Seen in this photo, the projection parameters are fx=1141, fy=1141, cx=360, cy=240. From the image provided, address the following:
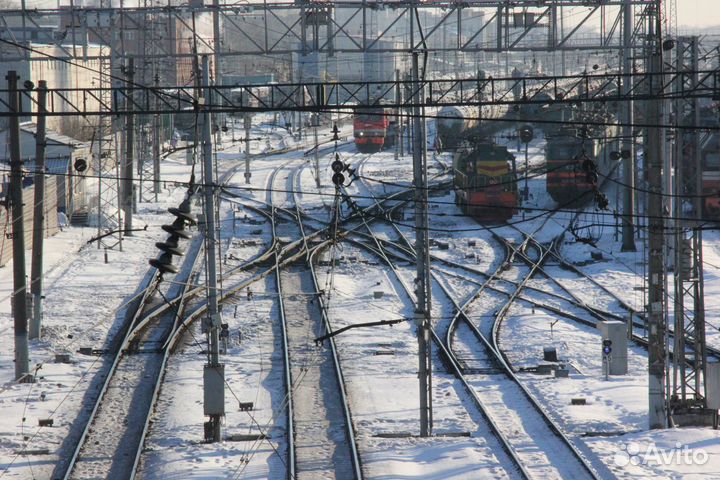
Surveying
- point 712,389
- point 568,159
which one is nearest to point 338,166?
point 712,389

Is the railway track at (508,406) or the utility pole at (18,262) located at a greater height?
the utility pole at (18,262)

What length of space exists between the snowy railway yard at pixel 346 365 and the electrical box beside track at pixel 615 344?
0.26m

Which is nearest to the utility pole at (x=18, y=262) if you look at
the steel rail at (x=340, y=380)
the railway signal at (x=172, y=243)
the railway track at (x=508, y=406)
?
the steel rail at (x=340, y=380)

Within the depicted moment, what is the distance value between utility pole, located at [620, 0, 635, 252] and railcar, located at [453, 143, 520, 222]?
4921 millimetres

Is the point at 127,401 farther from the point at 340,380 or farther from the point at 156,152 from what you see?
the point at 156,152

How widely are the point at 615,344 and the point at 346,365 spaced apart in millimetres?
4546

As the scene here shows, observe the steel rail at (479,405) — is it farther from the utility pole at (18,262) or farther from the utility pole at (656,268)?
the utility pole at (18,262)

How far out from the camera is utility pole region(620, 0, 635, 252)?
85.5 ft

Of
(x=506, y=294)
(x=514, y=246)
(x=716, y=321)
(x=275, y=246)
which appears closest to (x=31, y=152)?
→ (x=275, y=246)

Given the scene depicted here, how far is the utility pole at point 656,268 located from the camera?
15.2m

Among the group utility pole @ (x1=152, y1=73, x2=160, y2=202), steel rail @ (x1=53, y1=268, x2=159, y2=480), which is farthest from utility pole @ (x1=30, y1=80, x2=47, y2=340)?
utility pole @ (x1=152, y1=73, x2=160, y2=202)

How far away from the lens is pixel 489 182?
36781mm

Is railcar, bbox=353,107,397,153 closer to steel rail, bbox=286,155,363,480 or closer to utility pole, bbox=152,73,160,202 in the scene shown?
utility pole, bbox=152,73,160,202

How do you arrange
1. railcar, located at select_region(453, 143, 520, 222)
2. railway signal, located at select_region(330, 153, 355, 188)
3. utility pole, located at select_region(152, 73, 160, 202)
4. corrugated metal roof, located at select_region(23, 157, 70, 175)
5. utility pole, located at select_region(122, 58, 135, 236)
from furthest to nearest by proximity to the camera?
utility pole, located at select_region(152, 73, 160, 202) < railcar, located at select_region(453, 143, 520, 222) < corrugated metal roof, located at select_region(23, 157, 70, 175) < utility pole, located at select_region(122, 58, 135, 236) < railway signal, located at select_region(330, 153, 355, 188)
